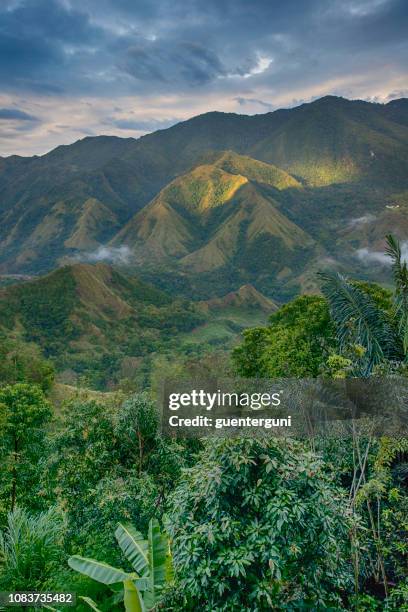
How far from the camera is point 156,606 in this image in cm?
704

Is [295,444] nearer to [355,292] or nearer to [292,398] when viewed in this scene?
[292,398]

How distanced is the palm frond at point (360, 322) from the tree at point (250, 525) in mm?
6098

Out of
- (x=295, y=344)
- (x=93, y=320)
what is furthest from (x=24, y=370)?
(x=93, y=320)

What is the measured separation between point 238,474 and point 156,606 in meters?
2.49

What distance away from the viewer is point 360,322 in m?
13.5

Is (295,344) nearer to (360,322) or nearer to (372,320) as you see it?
(372,320)

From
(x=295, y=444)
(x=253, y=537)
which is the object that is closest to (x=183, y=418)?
(x=295, y=444)

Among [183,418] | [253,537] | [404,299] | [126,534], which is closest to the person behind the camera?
[253,537]

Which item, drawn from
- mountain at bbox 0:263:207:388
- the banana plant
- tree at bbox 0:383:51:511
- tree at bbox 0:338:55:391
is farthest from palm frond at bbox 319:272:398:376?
mountain at bbox 0:263:207:388

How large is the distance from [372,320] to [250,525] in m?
8.92

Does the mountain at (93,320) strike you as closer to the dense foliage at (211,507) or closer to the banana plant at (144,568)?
the dense foliage at (211,507)

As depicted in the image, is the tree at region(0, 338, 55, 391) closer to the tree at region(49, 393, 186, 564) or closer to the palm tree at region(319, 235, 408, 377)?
the tree at region(49, 393, 186, 564)

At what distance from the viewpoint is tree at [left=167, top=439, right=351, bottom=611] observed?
611 cm

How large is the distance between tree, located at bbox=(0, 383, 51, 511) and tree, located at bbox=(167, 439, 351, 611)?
10881 mm
